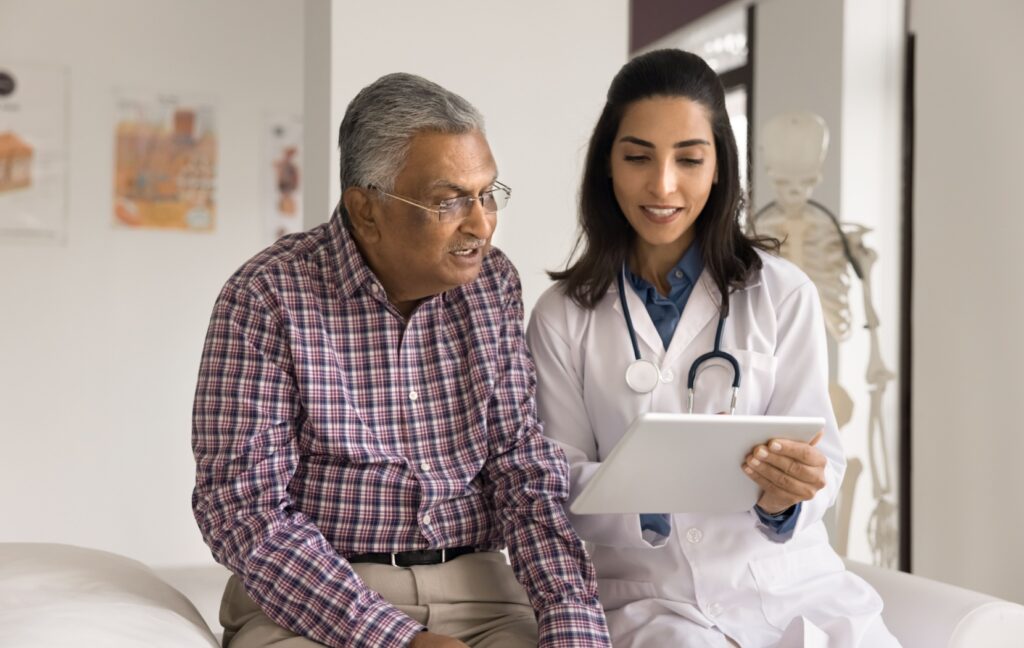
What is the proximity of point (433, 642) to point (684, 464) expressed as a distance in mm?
455

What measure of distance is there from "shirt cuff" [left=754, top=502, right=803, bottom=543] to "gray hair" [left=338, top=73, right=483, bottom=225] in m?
0.79

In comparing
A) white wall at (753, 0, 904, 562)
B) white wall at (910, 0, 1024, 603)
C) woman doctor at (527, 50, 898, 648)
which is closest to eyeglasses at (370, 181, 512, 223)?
woman doctor at (527, 50, 898, 648)

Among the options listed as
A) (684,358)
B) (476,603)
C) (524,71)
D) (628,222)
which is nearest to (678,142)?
(628,222)

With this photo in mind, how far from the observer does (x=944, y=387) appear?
183 inches

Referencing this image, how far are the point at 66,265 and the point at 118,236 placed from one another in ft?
0.81

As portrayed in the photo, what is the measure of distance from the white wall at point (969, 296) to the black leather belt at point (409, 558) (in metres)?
3.07

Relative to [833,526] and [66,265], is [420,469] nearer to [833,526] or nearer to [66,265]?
[833,526]

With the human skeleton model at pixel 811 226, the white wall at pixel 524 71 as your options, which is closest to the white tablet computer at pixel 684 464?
the white wall at pixel 524 71

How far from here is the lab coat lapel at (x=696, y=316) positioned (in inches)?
79.1

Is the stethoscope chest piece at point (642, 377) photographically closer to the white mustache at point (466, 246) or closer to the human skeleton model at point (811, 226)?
the white mustache at point (466, 246)

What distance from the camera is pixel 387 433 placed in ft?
6.20

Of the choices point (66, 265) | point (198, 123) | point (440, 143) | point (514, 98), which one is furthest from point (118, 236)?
point (440, 143)

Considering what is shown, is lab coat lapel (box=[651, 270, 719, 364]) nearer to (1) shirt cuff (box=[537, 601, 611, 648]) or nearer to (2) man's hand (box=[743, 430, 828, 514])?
(2) man's hand (box=[743, 430, 828, 514])

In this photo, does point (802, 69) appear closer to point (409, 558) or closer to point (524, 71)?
point (524, 71)
